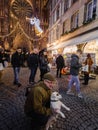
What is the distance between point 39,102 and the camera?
271 cm

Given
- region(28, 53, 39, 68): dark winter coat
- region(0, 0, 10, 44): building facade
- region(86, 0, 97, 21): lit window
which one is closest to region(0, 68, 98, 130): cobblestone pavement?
region(28, 53, 39, 68): dark winter coat

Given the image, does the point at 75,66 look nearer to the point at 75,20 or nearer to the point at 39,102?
the point at 39,102

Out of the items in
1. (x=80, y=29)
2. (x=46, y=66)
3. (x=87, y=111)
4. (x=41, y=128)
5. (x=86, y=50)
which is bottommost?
(x=87, y=111)

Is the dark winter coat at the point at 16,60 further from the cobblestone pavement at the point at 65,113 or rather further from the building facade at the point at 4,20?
the building facade at the point at 4,20

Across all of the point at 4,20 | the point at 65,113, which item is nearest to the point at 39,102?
the point at 65,113

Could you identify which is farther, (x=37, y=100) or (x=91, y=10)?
(x=91, y=10)

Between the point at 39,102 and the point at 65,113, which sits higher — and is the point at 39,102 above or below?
above

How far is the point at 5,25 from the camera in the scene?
3122 centimetres

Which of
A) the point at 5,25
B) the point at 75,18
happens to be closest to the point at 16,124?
the point at 75,18

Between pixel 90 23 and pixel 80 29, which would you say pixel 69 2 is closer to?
pixel 80 29

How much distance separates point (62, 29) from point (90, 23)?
799 cm

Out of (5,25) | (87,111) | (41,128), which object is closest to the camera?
(41,128)

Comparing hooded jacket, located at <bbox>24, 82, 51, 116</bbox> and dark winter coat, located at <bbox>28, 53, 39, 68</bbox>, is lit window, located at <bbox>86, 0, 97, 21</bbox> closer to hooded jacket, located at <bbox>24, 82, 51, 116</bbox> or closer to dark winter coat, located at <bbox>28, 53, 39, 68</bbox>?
dark winter coat, located at <bbox>28, 53, 39, 68</bbox>

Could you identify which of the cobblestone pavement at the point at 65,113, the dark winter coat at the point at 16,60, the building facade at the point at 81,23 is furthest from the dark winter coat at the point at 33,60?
the building facade at the point at 81,23
